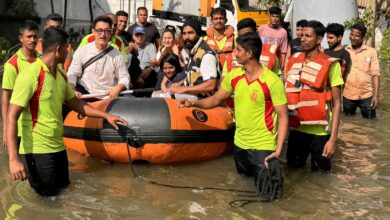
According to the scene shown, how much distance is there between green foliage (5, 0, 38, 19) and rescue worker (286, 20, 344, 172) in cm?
1628

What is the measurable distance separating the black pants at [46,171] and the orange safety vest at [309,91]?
7.35ft

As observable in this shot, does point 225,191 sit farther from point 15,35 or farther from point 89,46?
point 15,35

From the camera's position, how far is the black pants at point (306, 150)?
5.50 metres

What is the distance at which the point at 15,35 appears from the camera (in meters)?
17.8

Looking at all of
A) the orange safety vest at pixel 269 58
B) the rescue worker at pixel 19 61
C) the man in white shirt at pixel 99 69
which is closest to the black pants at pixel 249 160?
the orange safety vest at pixel 269 58

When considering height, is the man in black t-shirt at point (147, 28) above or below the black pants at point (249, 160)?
above

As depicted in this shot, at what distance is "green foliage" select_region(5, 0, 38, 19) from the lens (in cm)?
1994

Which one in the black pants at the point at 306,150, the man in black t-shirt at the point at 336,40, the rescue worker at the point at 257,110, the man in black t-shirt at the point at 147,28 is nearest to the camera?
the rescue worker at the point at 257,110

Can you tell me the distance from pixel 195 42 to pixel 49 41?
7.66ft

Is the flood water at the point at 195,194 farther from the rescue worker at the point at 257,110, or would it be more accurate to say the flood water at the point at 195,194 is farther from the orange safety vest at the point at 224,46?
the orange safety vest at the point at 224,46

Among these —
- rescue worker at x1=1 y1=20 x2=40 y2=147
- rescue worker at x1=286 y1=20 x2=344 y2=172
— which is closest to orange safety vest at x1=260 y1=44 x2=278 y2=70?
rescue worker at x1=286 y1=20 x2=344 y2=172

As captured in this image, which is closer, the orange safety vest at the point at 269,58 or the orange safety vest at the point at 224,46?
the orange safety vest at the point at 269,58

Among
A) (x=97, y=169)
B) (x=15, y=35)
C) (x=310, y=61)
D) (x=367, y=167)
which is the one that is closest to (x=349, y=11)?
(x=367, y=167)

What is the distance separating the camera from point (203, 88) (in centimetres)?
566
